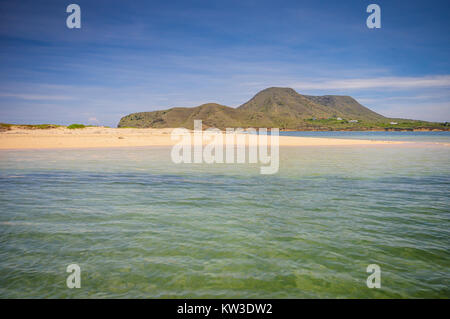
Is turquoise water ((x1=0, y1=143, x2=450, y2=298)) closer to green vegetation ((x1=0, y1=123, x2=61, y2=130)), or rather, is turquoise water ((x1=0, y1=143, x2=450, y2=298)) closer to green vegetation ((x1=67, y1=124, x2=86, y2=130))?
green vegetation ((x1=67, y1=124, x2=86, y2=130))

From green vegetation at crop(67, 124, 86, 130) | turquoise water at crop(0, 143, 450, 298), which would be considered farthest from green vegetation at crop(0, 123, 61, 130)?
turquoise water at crop(0, 143, 450, 298)

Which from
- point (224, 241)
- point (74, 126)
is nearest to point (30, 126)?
point (74, 126)

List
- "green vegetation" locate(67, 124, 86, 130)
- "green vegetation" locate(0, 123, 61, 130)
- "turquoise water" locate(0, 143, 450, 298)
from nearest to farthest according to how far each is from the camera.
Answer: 1. "turquoise water" locate(0, 143, 450, 298)
2. "green vegetation" locate(0, 123, 61, 130)
3. "green vegetation" locate(67, 124, 86, 130)

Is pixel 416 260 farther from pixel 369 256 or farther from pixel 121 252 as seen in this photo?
pixel 121 252

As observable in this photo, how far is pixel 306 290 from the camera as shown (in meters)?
4.88

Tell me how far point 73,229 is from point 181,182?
307 inches

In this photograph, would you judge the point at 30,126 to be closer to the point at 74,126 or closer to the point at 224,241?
the point at 74,126

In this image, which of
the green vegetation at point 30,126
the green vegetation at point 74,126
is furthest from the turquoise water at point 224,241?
the green vegetation at point 30,126

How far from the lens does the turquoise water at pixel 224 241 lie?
16.4 ft

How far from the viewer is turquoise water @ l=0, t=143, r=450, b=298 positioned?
4992mm

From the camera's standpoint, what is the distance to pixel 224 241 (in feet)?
22.7

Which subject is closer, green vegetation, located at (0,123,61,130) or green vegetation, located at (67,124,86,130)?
green vegetation, located at (0,123,61,130)

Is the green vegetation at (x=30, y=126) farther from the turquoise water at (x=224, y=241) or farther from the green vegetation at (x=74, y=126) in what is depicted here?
the turquoise water at (x=224, y=241)
